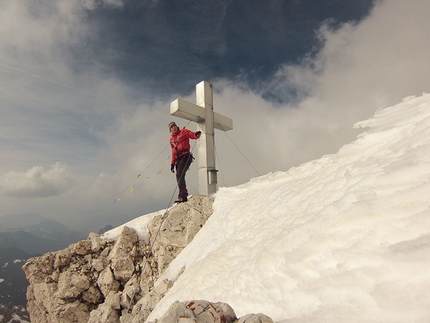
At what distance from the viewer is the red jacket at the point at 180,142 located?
8367mm

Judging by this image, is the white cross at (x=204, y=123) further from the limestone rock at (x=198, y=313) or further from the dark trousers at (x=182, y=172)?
the limestone rock at (x=198, y=313)

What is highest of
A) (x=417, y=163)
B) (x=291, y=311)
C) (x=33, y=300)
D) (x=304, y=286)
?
(x=417, y=163)

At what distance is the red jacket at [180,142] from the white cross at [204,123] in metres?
0.89

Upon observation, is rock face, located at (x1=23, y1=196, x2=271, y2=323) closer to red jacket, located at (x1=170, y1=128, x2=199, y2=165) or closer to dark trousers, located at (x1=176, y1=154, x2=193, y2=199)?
dark trousers, located at (x1=176, y1=154, x2=193, y2=199)

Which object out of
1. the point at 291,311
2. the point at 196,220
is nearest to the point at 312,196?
the point at 291,311

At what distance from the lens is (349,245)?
2191 millimetres

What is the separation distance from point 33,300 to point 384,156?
11.4 metres

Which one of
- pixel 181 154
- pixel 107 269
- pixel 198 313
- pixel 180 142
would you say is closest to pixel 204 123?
pixel 180 142

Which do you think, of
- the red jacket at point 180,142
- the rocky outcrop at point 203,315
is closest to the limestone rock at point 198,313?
the rocky outcrop at point 203,315

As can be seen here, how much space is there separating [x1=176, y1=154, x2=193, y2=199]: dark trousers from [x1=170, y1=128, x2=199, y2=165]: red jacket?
163 mm

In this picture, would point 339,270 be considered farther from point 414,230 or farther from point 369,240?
point 414,230

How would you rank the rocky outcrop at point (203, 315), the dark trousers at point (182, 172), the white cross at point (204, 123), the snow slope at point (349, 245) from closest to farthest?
the snow slope at point (349, 245) < the rocky outcrop at point (203, 315) < the dark trousers at point (182, 172) < the white cross at point (204, 123)

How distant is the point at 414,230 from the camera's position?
6.28 ft

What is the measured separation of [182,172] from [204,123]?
2.46 m
